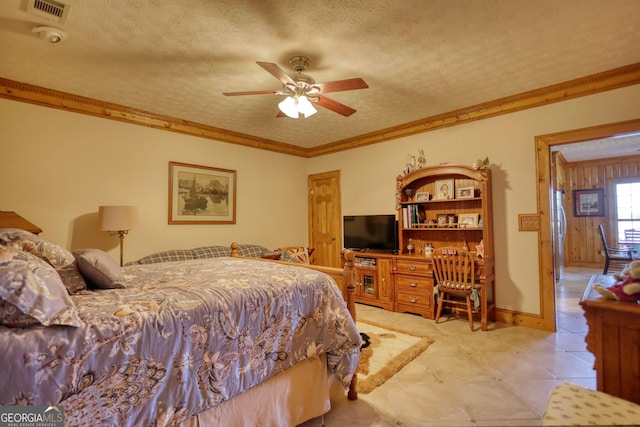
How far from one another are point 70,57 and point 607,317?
394cm

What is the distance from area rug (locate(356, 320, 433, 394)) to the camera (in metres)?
2.31

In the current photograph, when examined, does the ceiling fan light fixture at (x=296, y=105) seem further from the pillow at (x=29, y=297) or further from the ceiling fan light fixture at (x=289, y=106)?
the pillow at (x=29, y=297)

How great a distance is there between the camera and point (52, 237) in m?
3.07

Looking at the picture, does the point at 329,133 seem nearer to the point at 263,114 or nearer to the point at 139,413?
the point at 263,114

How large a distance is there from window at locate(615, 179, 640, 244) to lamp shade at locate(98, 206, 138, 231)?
9182 millimetres

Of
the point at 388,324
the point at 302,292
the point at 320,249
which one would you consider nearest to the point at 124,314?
the point at 302,292

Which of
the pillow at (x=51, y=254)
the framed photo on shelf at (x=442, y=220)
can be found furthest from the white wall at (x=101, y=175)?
the framed photo on shelf at (x=442, y=220)

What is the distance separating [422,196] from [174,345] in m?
3.55

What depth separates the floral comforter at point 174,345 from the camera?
1.02 meters

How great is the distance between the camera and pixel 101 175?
133 inches

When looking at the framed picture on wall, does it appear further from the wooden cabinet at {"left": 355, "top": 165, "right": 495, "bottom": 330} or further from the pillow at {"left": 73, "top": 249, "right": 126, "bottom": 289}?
the pillow at {"left": 73, "top": 249, "right": 126, "bottom": 289}

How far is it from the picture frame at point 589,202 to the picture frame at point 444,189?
17.8ft

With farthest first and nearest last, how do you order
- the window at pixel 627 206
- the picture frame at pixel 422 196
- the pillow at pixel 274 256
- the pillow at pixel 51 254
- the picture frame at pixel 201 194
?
the window at pixel 627 206 < the pillow at pixel 274 256 < the picture frame at pixel 422 196 < the picture frame at pixel 201 194 < the pillow at pixel 51 254

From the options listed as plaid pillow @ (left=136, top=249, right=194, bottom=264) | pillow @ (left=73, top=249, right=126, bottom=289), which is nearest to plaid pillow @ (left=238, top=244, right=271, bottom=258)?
plaid pillow @ (left=136, top=249, right=194, bottom=264)
